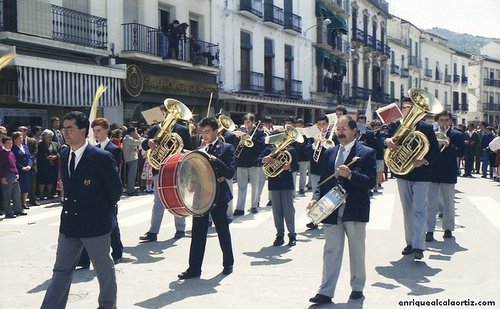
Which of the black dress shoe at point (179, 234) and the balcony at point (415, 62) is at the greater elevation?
the balcony at point (415, 62)

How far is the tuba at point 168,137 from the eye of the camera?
27.5ft

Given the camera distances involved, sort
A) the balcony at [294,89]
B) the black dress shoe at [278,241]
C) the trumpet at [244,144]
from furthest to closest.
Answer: the balcony at [294,89]
the trumpet at [244,144]
the black dress shoe at [278,241]

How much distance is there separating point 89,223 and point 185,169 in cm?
164

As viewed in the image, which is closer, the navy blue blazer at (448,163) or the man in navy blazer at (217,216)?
the man in navy blazer at (217,216)

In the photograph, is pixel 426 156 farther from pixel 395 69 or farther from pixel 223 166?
pixel 395 69

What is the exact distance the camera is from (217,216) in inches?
273

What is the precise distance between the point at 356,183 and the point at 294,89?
27.6 metres

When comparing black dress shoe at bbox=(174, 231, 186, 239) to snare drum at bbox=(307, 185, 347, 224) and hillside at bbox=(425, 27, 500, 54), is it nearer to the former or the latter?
snare drum at bbox=(307, 185, 347, 224)

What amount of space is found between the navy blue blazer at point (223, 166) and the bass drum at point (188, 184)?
120 millimetres

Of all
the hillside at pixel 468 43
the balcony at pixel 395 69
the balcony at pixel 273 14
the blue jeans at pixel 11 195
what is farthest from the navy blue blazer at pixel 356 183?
the hillside at pixel 468 43

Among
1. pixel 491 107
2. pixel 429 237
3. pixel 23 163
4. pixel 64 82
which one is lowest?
pixel 429 237

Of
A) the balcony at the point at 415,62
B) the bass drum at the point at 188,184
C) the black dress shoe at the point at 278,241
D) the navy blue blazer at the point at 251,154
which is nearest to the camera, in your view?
the bass drum at the point at 188,184

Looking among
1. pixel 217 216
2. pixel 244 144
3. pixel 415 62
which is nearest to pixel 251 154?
pixel 244 144

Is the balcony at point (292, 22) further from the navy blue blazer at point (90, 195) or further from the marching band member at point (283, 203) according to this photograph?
the navy blue blazer at point (90, 195)
